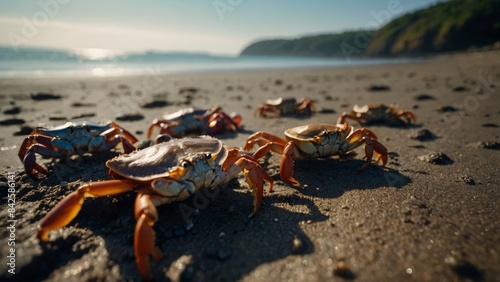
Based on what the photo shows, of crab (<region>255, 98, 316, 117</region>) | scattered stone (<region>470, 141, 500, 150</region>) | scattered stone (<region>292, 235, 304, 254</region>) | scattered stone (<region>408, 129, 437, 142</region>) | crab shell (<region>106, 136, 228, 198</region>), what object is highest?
crab shell (<region>106, 136, 228, 198</region>)

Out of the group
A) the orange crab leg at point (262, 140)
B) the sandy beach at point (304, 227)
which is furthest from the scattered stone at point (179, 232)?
the orange crab leg at point (262, 140)

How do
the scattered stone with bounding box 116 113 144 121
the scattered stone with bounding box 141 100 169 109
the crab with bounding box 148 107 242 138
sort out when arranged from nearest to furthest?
the crab with bounding box 148 107 242 138, the scattered stone with bounding box 116 113 144 121, the scattered stone with bounding box 141 100 169 109

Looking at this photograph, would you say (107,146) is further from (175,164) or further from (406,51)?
(406,51)

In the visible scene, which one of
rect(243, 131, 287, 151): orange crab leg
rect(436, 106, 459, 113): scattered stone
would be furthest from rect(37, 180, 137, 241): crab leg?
rect(436, 106, 459, 113): scattered stone

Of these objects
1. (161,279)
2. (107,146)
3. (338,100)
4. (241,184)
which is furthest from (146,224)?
(338,100)

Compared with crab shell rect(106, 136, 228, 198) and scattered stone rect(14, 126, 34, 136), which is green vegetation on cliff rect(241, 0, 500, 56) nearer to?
crab shell rect(106, 136, 228, 198)

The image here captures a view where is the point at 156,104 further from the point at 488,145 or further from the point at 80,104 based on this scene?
the point at 488,145
